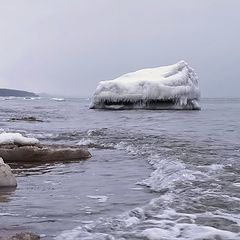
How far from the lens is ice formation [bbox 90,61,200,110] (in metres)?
41.6

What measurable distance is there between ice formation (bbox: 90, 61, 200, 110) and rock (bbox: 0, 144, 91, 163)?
101 ft

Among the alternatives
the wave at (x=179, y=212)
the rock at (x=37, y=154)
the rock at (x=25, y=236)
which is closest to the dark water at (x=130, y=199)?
the wave at (x=179, y=212)

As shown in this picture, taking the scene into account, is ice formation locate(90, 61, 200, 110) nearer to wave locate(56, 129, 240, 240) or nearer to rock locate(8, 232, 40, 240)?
wave locate(56, 129, 240, 240)

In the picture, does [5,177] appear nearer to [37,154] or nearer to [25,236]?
[25,236]

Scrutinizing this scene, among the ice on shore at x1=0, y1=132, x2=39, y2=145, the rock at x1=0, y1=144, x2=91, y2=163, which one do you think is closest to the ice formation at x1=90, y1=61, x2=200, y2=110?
the ice on shore at x1=0, y1=132, x2=39, y2=145

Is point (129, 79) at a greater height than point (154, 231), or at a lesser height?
greater

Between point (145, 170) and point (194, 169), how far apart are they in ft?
3.17

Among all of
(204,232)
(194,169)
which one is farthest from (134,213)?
(194,169)

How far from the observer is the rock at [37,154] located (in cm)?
1041

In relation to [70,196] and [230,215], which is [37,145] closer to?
[70,196]

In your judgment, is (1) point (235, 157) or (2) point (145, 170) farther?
(1) point (235, 157)

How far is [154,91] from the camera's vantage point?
41.5 meters

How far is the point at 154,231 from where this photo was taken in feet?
15.5

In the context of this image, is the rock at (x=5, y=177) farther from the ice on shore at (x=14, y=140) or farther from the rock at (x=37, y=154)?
the ice on shore at (x=14, y=140)
